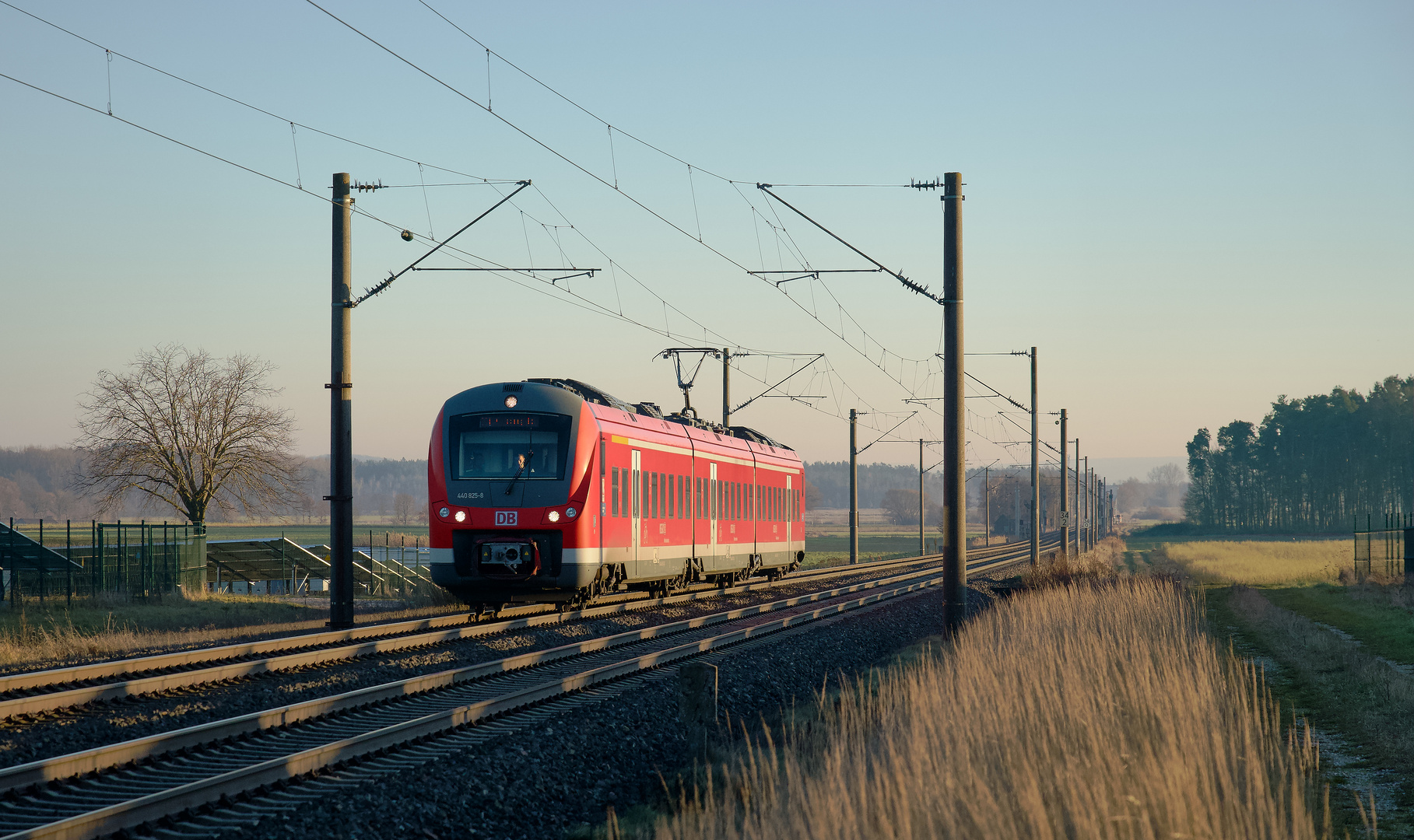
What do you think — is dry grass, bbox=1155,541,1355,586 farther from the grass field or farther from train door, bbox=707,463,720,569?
train door, bbox=707,463,720,569

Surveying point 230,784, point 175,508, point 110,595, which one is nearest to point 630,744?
point 230,784

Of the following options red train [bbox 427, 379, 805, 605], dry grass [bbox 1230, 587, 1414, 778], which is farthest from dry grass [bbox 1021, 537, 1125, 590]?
red train [bbox 427, 379, 805, 605]

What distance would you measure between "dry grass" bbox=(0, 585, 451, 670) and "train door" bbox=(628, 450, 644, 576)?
155 inches

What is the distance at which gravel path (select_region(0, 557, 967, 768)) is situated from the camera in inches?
382

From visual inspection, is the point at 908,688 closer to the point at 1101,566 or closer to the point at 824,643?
the point at 824,643

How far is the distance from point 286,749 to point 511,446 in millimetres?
10640

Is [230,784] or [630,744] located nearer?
[230,784]

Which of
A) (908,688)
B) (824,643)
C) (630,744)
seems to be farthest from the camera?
(824,643)

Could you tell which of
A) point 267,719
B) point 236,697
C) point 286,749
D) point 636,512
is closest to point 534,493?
point 636,512

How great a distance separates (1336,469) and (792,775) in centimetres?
13072

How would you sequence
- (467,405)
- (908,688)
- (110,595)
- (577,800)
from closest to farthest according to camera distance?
(577,800), (908,688), (467,405), (110,595)

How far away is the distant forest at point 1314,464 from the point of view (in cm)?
11575

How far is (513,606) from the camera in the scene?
23812 mm

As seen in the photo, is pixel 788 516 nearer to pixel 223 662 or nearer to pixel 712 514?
pixel 712 514
